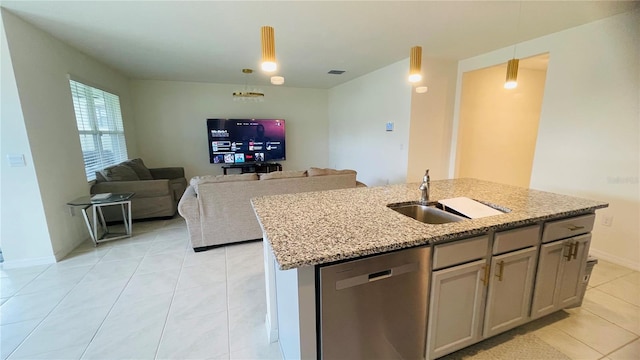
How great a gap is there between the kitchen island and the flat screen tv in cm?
458

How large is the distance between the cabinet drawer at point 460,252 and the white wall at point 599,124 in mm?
2390

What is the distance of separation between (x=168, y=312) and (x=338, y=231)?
1642mm

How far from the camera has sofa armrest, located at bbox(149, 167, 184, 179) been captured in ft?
17.0

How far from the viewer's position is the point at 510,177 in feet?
16.3

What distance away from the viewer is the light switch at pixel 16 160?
2.51 meters

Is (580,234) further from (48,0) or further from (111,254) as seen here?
(48,0)

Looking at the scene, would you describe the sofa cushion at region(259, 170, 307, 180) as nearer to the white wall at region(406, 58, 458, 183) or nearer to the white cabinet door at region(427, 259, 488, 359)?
the white wall at region(406, 58, 458, 183)

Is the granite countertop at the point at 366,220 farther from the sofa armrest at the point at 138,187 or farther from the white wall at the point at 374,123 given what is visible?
the sofa armrest at the point at 138,187

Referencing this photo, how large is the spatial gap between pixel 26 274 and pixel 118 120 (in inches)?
121

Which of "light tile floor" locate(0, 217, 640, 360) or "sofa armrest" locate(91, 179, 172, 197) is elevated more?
"sofa armrest" locate(91, 179, 172, 197)

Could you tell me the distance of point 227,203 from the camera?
9.95ft

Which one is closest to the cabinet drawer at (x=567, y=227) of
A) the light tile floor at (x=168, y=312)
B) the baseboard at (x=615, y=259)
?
the light tile floor at (x=168, y=312)

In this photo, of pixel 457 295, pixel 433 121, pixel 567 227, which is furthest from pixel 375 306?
pixel 433 121

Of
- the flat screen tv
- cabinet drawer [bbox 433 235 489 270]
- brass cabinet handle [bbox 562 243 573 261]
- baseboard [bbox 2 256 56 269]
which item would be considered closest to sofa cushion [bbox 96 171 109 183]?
baseboard [bbox 2 256 56 269]
